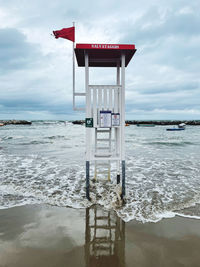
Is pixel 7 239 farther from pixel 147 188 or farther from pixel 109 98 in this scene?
pixel 147 188

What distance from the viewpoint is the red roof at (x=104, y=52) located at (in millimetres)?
5832

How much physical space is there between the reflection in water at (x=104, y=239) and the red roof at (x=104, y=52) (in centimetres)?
510

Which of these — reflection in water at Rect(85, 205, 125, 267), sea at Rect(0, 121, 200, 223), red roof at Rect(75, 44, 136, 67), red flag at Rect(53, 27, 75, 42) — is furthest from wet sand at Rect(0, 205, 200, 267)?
red flag at Rect(53, 27, 75, 42)

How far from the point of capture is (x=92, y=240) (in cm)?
429

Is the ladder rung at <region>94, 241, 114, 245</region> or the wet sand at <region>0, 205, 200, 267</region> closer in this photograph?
the wet sand at <region>0, 205, 200, 267</region>

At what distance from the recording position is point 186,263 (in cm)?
360

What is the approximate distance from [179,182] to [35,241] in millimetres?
6931

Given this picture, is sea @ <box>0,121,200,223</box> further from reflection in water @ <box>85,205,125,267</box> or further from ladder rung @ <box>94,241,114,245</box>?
ladder rung @ <box>94,241,114,245</box>

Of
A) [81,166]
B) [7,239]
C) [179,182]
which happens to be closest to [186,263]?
[7,239]

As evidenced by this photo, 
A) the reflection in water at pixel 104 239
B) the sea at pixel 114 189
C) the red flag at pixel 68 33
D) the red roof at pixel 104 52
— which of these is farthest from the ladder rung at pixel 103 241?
the red flag at pixel 68 33

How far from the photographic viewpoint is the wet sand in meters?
3.66

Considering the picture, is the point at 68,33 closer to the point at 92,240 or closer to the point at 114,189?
the point at 114,189

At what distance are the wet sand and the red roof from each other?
5.10 metres

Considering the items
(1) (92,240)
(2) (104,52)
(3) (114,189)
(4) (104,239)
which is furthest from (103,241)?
(2) (104,52)
